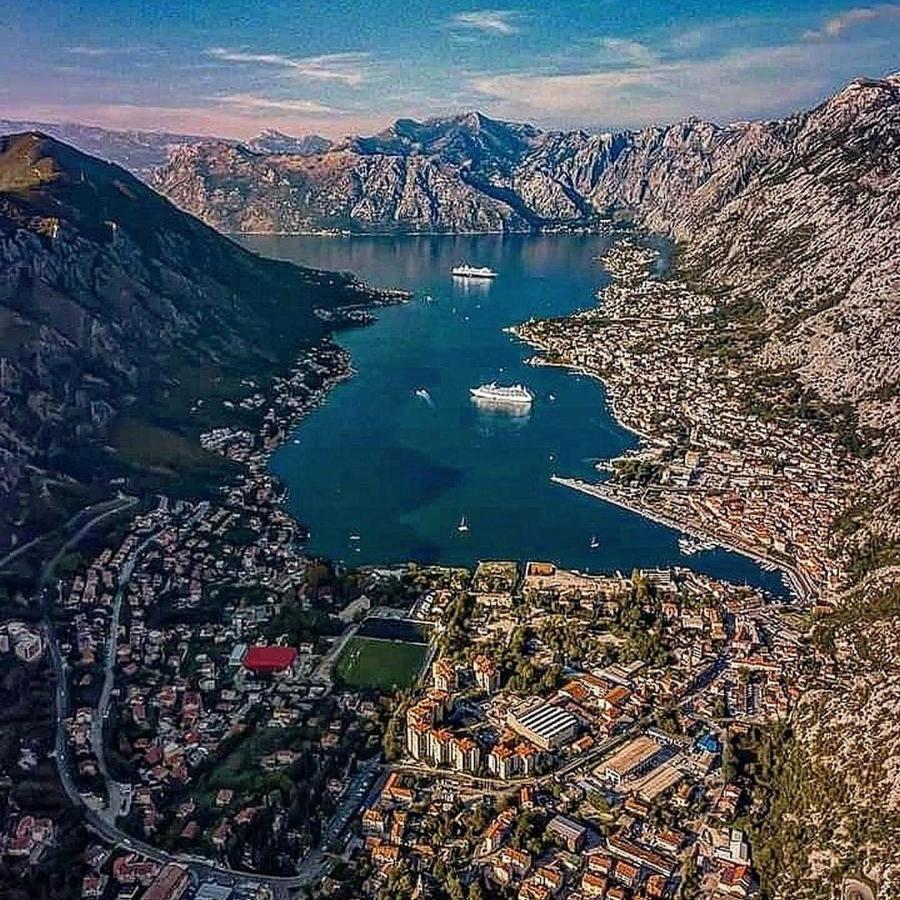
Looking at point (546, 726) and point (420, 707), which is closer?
point (546, 726)

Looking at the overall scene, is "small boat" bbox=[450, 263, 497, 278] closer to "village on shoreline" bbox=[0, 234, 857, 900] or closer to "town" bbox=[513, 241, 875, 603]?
"town" bbox=[513, 241, 875, 603]

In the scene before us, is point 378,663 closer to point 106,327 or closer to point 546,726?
point 546,726

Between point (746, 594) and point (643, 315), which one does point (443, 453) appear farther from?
point (643, 315)

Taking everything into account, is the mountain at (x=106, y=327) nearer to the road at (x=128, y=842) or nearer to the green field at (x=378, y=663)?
the road at (x=128, y=842)

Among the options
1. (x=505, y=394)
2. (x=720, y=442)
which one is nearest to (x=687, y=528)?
(x=720, y=442)

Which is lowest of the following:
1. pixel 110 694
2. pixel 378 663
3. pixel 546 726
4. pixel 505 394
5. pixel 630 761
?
pixel 110 694

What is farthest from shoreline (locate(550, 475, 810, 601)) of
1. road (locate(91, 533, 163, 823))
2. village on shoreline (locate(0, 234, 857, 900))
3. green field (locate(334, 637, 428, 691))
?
road (locate(91, 533, 163, 823))

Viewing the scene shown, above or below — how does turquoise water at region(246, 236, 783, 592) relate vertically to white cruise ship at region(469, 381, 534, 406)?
below
